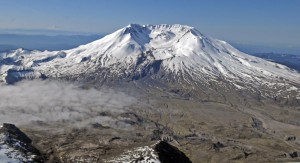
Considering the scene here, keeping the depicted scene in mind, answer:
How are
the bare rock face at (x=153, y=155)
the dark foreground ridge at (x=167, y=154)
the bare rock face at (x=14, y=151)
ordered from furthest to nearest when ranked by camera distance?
the bare rock face at (x=14, y=151) → the dark foreground ridge at (x=167, y=154) → the bare rock face at (x=153, y=155)

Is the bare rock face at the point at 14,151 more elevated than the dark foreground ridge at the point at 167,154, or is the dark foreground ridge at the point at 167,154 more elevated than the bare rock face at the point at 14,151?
the dark foreground ridge at the point at 167,154

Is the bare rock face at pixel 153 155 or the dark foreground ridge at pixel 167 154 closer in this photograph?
the bare rock face at pixel 153 155

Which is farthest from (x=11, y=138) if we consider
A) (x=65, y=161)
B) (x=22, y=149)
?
(x=65, y=161)

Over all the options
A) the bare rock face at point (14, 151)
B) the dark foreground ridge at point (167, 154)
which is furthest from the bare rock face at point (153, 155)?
the bare rock face at point (14, 151)

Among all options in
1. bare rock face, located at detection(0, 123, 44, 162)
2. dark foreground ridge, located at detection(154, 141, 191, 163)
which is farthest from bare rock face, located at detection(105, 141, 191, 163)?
bare rock face, located at detection(0, 123, 44, 162)

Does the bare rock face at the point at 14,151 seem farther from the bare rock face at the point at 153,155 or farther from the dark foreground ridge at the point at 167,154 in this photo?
the dark foreground ridge at the point at 167,154

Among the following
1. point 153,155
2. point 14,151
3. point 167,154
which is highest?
point 153,155

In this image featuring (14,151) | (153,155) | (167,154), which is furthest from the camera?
(14,151)

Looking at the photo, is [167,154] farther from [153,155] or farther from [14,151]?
[14,151]

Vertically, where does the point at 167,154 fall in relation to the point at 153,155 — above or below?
below

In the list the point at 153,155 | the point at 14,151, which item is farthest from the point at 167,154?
the point at 14,151

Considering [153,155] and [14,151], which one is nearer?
[153,155]

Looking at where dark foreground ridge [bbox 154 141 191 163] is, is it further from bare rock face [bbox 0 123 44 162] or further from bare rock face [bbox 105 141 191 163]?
bare rock face [bbox 0 123 44 162]
